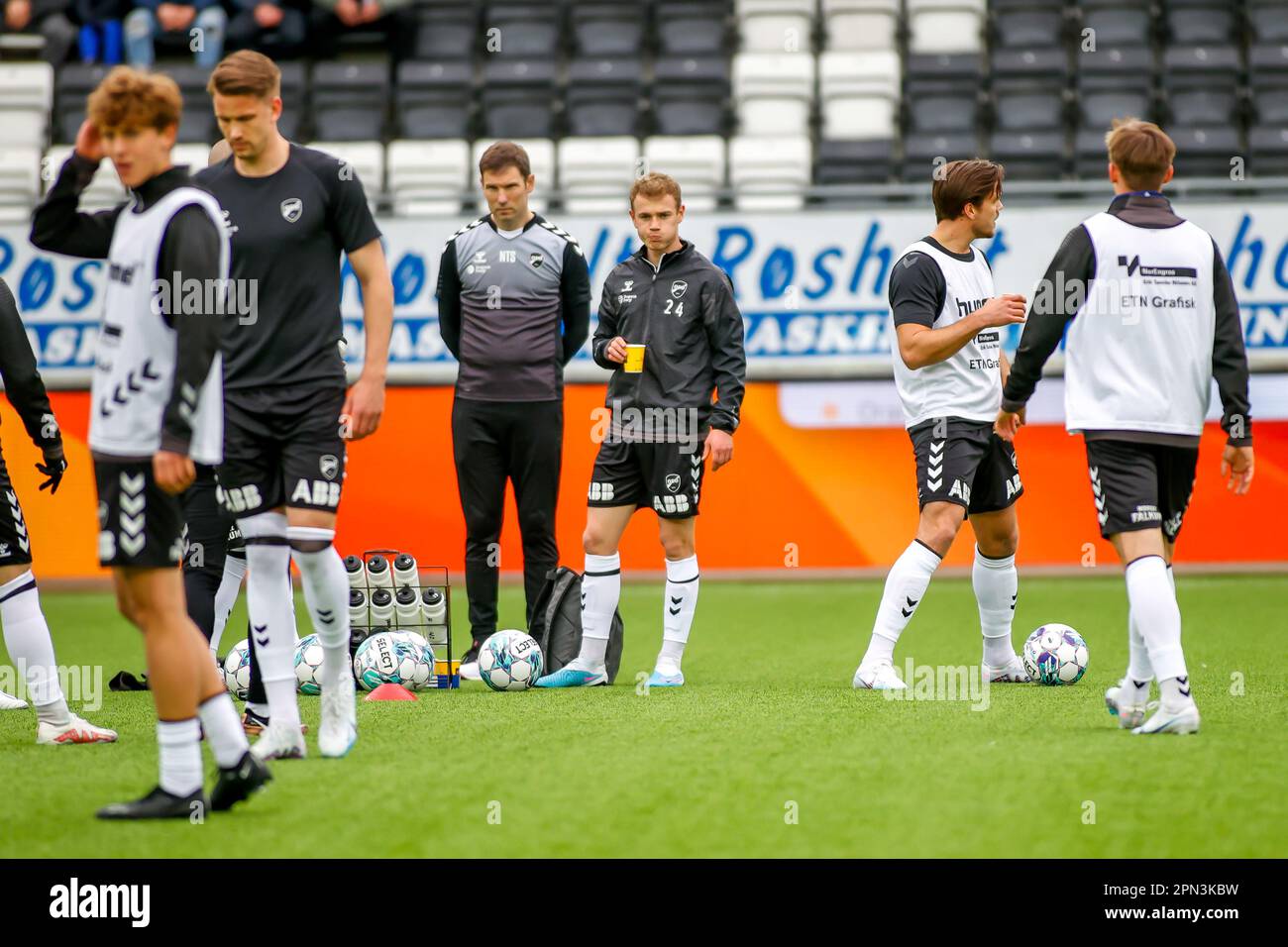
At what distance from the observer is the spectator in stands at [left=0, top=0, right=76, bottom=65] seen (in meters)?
17.6

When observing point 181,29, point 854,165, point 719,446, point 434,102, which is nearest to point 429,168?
point 434,102

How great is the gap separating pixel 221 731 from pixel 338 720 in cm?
89

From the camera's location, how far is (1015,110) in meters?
16.2

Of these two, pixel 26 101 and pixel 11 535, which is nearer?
pixel 11 535

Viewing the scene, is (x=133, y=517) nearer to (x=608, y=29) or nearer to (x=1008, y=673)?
(x=1008, y=673)

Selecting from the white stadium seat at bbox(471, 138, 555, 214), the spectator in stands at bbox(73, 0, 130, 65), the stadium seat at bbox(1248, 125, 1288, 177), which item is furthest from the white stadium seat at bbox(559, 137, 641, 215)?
the stadium seat at bbox(1248, 125, 1288, 177)

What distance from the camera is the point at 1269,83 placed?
16047mm

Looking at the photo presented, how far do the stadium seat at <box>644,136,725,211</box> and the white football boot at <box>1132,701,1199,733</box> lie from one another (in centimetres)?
986

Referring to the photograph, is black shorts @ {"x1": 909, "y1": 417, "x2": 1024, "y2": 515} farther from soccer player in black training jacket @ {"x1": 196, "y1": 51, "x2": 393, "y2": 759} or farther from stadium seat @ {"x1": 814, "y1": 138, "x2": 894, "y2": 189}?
stadium seat @ {"x1": 814, "y1": 138, "x2": 894, "y2": 189}

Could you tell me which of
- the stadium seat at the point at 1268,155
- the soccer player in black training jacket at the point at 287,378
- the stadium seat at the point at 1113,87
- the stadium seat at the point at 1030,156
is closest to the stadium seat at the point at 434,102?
the stadium seat at the point at 1030,156

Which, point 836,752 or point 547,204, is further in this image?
point 547,204

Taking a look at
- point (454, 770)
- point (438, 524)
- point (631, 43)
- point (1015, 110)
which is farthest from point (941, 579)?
point (454, 770)
